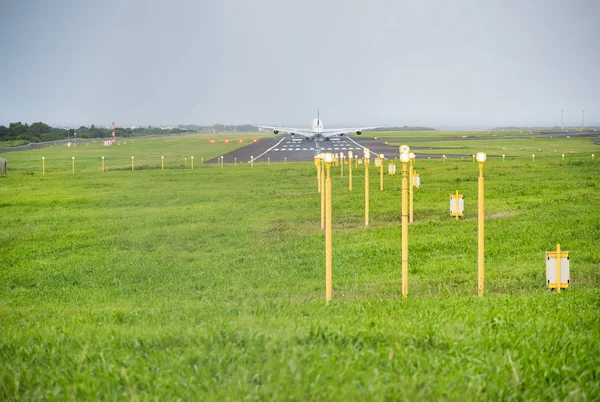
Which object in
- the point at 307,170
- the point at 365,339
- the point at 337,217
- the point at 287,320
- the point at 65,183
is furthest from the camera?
the point at 307,170

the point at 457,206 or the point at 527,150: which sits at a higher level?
the point at 527,150

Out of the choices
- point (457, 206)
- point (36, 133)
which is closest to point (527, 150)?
point (457, 206)

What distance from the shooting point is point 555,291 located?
1211 cm

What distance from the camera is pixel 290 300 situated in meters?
11.8

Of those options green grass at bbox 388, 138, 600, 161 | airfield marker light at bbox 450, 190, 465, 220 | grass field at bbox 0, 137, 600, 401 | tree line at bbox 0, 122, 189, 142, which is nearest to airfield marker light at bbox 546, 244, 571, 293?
grass field at bbox 0, 137, 600, 401

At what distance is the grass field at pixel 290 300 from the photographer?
6477mm

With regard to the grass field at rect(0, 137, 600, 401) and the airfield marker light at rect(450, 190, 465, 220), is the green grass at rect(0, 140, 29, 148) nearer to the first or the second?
the grass field at rect(0, 137, 600, 401)

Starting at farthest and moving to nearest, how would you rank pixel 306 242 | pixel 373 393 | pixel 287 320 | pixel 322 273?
pixel 306 242
pixel 322 273
pixel 287 320
pixel 373 393

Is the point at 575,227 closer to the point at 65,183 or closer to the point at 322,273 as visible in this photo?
the point at 322,273

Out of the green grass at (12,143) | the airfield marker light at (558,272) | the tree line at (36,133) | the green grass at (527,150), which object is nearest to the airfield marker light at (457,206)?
the airfield marker light at (558,272)

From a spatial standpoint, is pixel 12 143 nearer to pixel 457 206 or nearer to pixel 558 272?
pixel 457 206

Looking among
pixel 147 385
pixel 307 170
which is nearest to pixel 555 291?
pixel 147 385

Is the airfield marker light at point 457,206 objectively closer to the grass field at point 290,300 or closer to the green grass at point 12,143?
the grass field at point 290,300

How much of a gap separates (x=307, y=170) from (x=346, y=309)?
3581 cm
